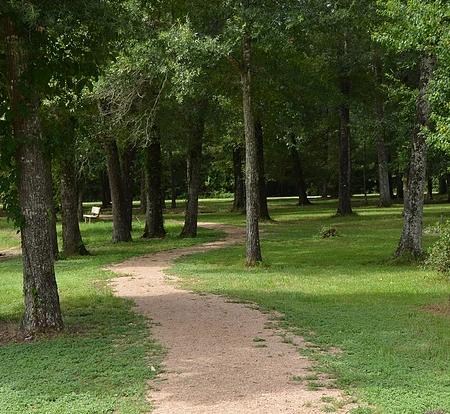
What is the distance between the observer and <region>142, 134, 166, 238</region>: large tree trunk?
76.9 ft

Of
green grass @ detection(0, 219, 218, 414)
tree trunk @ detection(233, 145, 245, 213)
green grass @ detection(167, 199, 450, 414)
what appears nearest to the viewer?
green grass @ detection(0, 219, 218, 414)

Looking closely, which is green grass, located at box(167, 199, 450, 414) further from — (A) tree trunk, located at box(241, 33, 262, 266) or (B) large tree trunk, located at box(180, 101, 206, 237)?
(B) large tree trunk, located at box(180, 101, 206, 237)

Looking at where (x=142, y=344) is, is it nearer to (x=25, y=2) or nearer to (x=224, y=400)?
(x=224, y=400)

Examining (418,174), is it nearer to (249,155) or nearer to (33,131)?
(249,155)

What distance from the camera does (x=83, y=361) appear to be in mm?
6949

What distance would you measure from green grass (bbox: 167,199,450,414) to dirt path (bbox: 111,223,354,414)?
0.38 metres

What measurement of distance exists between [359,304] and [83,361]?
4928 millimetres

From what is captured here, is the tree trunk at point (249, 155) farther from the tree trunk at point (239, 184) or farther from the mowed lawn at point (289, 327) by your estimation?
the tree trunk at point (239, 184)

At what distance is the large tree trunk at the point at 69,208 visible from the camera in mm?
18547

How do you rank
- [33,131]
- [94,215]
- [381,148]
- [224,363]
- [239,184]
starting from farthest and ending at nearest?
[239,184] < [381,148] < [94,215] < [33,131] < [224,363]

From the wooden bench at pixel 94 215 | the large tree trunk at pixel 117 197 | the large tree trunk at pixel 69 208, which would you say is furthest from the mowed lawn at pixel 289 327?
the wooden bench at pixel 94 215

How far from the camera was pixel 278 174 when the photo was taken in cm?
4862

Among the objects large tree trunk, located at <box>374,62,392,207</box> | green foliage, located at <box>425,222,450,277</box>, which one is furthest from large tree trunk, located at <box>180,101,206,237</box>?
green foliage, located at <box>425,222,450,277</box>

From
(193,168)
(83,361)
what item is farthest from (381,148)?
(83,361)
